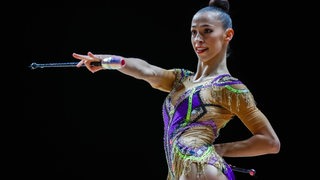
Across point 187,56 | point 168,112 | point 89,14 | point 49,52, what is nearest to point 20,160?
point 49,52

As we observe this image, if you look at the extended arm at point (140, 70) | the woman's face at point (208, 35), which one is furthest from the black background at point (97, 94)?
the woman's face at point (208, 35)

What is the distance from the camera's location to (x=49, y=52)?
11.0ft

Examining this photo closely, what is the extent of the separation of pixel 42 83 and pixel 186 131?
5.22ft

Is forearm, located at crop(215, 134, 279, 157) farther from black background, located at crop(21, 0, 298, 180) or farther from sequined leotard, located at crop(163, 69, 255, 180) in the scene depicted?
black background, located at crop(21, 0, 298, 180)

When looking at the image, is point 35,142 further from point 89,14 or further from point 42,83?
point 89,14

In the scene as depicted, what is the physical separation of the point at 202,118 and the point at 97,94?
1.44 metres

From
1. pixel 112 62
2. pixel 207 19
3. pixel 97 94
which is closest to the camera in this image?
pixel 112 62

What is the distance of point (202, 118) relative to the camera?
6.78ft

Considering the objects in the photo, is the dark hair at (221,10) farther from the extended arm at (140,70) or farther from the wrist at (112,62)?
the wrist at (112,62)

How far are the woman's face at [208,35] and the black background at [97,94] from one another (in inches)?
43.4

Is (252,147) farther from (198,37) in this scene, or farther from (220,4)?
(220,4)

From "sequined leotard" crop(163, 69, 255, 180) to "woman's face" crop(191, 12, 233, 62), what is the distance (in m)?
0.13

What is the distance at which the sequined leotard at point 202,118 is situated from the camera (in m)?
2.00

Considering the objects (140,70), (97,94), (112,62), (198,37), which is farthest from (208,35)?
(97,94)
